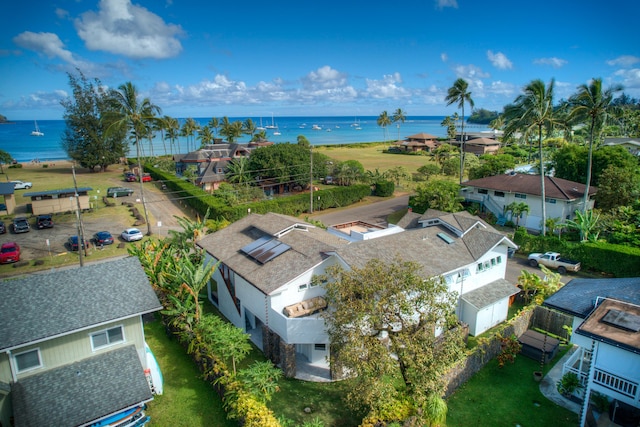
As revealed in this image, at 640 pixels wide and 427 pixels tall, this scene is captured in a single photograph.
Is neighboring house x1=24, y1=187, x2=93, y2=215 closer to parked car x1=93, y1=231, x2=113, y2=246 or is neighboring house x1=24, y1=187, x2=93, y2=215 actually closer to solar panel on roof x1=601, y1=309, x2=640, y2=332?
parked car x1=93, y1=231, x2=113, y2=246

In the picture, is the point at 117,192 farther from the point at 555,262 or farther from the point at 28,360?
the point at 555,262

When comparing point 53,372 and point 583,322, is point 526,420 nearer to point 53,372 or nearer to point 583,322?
point 583,322

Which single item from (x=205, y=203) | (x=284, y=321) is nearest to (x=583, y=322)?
(x=284, y=321)

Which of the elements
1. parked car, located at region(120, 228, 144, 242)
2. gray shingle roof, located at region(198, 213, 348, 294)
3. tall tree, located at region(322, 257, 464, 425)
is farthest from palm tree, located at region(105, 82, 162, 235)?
tall tree, located at region(322, 257, 464, 425)

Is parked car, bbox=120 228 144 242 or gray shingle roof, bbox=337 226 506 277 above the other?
gray shingle roof, bbox=337 226 506 277

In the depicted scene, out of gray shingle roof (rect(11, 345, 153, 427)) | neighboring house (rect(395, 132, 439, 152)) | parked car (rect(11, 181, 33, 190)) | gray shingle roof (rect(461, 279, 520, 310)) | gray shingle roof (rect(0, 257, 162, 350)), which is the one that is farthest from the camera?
neighboring house (rect(395, 132, 439, 152))

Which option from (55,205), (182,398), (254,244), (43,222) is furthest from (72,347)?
(55,205)

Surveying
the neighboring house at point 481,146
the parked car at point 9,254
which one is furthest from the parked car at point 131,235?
the neighboring house at point 481,146
